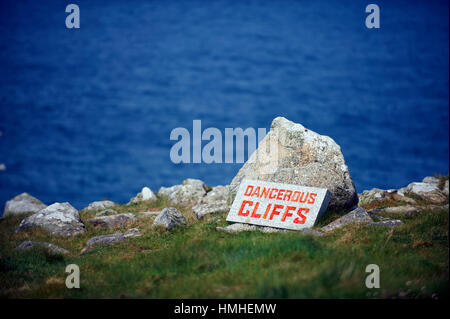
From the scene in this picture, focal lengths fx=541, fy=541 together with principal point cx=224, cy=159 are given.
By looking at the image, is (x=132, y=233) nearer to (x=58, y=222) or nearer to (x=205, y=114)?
(x=58, y=222)

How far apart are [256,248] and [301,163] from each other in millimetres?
6486

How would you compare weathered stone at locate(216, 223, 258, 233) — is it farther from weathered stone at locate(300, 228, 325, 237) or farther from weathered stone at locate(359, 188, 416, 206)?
weathered stone at locate(359, 188, 416, 206)

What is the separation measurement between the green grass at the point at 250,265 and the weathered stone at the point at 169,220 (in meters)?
0.88

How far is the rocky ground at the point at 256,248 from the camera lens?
13.9 meters

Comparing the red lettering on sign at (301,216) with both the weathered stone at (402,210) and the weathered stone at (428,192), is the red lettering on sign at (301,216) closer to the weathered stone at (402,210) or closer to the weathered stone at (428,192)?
the weathered stone at (402,210)

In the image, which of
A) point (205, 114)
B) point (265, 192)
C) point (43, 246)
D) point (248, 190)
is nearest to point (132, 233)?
point (43, 246)

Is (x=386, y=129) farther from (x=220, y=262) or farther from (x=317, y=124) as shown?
(x=220, y=262)

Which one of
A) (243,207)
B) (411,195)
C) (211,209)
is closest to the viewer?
(243,207)

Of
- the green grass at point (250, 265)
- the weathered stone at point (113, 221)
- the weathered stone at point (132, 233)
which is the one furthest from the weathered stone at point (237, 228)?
the weathered stone at point (113, 221)

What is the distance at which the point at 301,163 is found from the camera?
21.9 meters

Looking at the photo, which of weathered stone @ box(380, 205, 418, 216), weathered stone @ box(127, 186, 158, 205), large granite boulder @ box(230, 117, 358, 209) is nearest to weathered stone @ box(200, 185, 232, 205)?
large granite boulder @ box(230, 117, 358, 209)

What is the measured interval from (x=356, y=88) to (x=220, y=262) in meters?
179

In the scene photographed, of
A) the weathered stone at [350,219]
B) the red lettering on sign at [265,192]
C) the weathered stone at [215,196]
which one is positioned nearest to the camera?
the weathered stone at [350,219]
